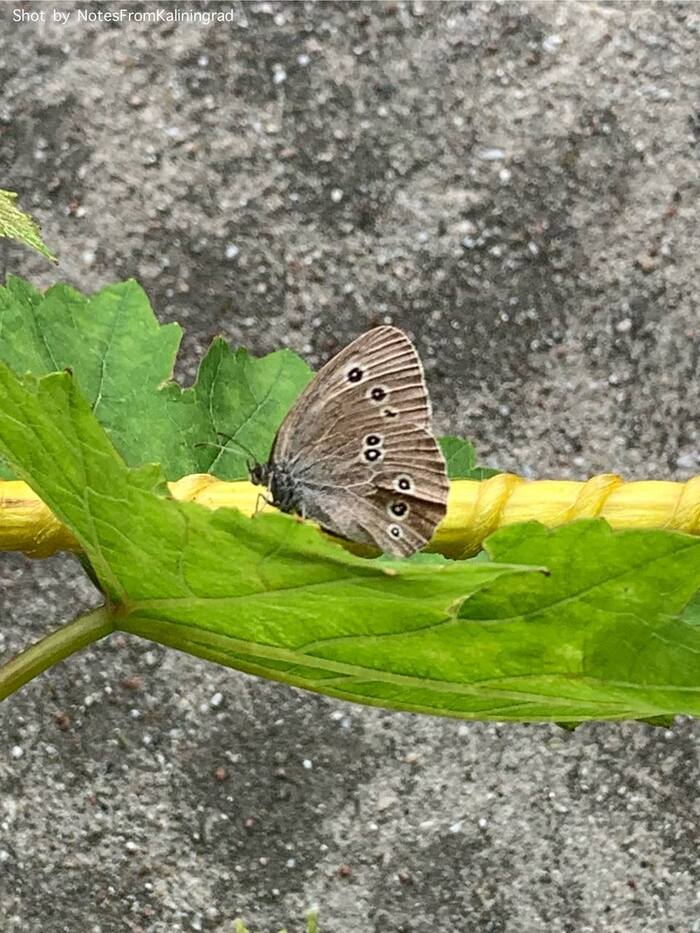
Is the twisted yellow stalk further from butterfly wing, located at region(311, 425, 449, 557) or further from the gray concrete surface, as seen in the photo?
the gray concrete surface

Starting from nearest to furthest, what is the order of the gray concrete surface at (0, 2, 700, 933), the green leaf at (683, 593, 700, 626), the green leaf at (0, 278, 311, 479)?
the green leaf at (683, 593, 700, 626) → the green leaf at (0, 278, 311, 479) → the gray concrete surface at (0, 2, 700, 933)

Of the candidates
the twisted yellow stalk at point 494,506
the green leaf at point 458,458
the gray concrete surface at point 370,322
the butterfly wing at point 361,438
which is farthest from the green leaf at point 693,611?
the gray concrete surface at point 370,322

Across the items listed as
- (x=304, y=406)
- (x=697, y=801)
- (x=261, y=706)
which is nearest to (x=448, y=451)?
(x=304, y=406)

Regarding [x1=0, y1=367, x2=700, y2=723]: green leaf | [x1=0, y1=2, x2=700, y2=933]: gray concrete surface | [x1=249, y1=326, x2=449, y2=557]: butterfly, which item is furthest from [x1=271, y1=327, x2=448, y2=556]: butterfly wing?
[x1=0, y1=2, x2=700, y2=933]: gray concrete surface

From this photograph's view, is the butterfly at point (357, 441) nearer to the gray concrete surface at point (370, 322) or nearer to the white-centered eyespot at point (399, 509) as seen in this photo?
the white-centered eyespot at point (399, 509)

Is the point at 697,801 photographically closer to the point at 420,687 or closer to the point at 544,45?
the point at 544,45

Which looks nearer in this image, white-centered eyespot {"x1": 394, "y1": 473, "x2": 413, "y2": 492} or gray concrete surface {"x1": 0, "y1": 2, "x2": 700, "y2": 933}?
white-centered eyespot {"x1": 394, "y1": 473, "x2": 413, "y2": 492}
